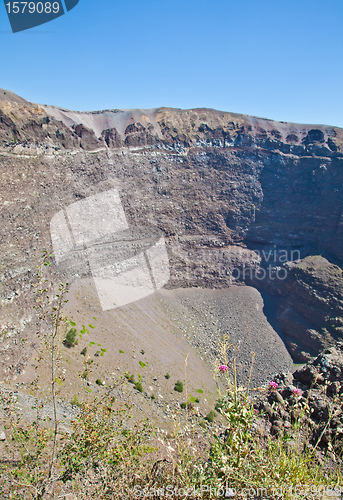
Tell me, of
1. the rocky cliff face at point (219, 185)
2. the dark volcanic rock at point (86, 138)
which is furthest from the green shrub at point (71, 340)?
the dark volcanic rock at point (86, 138)

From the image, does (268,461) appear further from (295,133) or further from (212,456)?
(295,133)

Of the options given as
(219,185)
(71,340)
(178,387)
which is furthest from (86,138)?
(178,387)

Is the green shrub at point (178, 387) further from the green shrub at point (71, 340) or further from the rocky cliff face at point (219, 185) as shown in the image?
the rocky cliff face at point (219, 185)

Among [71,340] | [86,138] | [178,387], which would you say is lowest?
[178,387]

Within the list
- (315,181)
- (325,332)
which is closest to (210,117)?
(315,181)

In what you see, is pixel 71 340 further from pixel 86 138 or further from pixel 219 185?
pixel 219 185

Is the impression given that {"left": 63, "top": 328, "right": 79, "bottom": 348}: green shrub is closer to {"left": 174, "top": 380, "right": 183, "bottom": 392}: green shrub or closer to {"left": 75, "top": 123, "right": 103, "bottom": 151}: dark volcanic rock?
{"left": 174, "top": 380, "right": 183, "bottom": 392}: green shrub

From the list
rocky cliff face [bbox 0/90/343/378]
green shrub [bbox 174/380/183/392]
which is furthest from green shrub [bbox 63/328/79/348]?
rocky cliff face [bbox 0/90/343/378]

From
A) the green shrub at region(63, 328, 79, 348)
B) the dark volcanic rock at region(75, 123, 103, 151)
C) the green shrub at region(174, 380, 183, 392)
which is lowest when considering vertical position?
the green shrub at region(174, 380, 183, 392)
